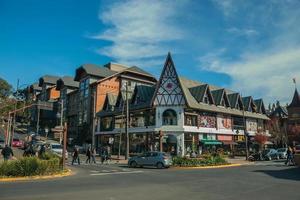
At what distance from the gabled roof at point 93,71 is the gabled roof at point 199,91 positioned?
2124 cm

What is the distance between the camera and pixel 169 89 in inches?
1887

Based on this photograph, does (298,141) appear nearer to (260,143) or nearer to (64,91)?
(260,143)

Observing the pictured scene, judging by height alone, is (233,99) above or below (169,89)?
above

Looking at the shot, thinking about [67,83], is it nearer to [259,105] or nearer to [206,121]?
[206,121]

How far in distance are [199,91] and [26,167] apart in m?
36.0

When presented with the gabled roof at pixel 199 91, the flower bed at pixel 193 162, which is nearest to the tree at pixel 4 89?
the gabled roof at pixel 199 91

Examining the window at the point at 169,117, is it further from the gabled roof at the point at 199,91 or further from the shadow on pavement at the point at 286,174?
the shadow on pavement at the point at 286,174

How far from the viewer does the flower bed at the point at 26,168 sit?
19.2 metres

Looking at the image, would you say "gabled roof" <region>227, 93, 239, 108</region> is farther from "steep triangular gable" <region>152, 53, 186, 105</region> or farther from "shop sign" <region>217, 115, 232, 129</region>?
"steep triangular gable" <region>152, 53, 186, 105</region>

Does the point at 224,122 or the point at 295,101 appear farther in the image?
the point at 295,101

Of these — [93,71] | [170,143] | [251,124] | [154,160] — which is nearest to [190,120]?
[170,143]

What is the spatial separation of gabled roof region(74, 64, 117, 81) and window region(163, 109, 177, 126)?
75.9ft

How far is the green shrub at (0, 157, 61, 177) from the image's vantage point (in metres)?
19.2

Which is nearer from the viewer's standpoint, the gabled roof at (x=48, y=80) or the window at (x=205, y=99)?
the window at (x=205, y=99)
